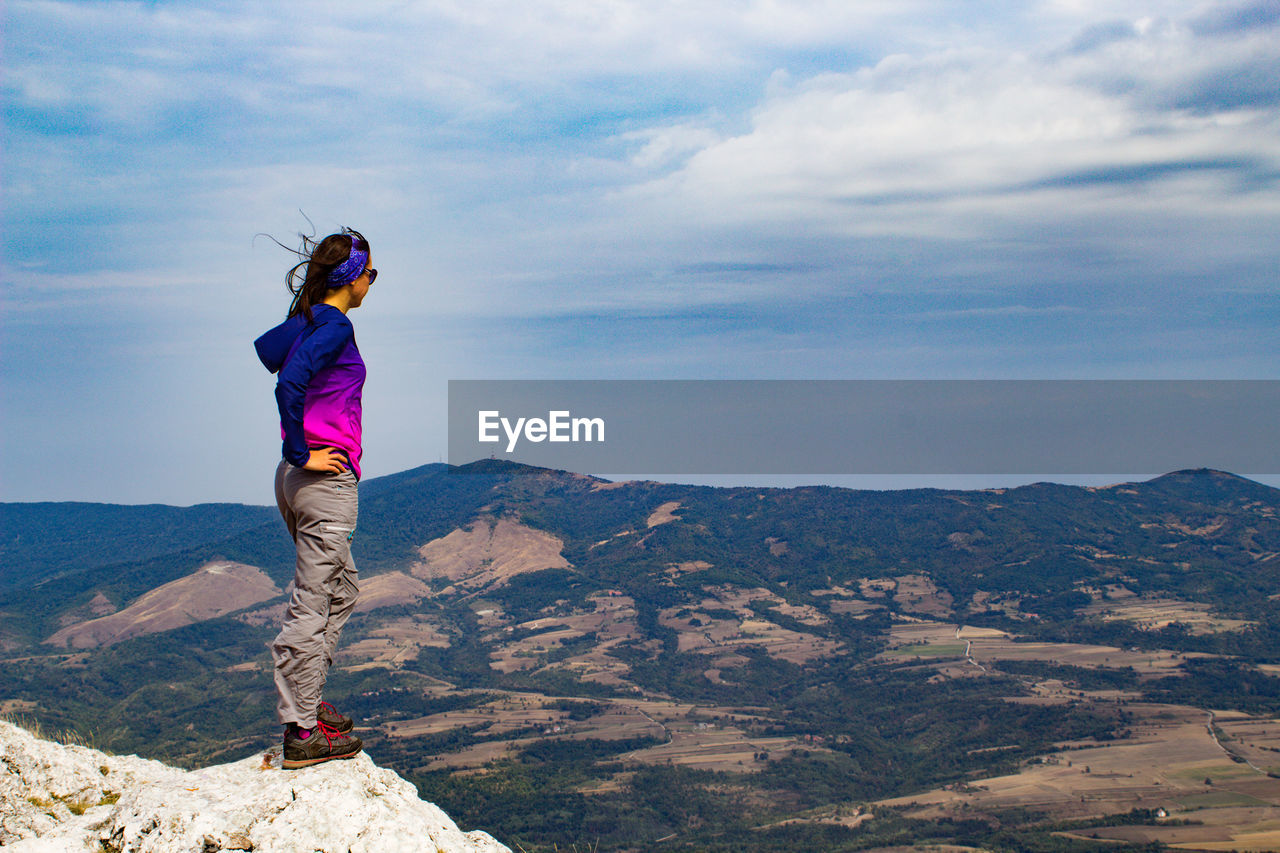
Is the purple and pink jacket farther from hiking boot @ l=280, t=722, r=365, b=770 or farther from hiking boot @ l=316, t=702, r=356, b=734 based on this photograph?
hiking boot @ l=280, t=722, r=365, b=770

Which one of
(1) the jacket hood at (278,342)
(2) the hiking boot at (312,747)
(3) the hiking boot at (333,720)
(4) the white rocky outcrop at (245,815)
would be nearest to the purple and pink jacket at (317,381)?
(1) the jacket hood at (278,342)

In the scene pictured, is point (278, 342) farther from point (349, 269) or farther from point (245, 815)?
point (245, 815)

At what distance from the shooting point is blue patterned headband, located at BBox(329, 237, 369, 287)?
9.50m

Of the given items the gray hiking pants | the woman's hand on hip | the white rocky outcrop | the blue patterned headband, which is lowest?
the white rocky outcrop

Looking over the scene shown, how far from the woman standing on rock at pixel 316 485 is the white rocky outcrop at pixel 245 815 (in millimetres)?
564

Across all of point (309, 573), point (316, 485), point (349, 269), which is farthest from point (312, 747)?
point (349, 269)

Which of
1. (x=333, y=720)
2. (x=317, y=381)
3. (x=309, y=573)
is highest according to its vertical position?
(x=317, y=381)

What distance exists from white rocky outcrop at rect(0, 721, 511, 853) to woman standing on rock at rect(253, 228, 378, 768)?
564 millimetres

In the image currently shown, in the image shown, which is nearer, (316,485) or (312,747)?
(316,485)

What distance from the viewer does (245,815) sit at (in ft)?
27.2

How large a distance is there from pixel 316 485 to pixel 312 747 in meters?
2.69

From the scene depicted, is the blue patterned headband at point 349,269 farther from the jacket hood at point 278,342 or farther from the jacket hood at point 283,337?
the jacket hood at point 278,342

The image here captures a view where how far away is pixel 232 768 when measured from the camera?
9516mm

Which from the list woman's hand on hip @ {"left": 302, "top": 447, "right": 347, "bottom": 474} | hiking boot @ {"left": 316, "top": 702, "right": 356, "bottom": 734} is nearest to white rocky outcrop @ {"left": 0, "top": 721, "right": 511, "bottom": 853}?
hiking boot @ {"left": 316, "top": 702, "right": 356, "bottom": 734}
